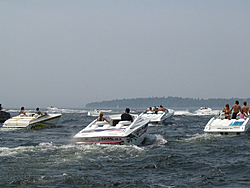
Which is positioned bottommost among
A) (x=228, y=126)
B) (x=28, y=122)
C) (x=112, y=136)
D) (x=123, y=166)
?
(x=28, y=122)

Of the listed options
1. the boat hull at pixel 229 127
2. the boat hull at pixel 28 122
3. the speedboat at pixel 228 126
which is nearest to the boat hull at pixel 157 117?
the boat hull at pixel 28 122

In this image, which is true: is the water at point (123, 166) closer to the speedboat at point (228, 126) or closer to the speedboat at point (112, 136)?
the speedboat at point (112, 136)

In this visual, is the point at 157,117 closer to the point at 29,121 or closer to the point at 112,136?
the point at 29,121

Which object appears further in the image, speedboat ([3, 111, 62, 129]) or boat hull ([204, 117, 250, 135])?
speedboat ([3, 111, 62, 129])

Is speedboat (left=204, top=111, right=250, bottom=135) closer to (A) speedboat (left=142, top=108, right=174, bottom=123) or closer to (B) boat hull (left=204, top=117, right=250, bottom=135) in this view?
(B) boat hull (left=204, top=117, right=250, bottom=135)

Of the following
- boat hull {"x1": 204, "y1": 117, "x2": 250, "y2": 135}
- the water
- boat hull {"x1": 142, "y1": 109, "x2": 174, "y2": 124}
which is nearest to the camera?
the water

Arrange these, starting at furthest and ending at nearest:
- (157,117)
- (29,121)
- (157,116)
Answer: (157,116) → (157,117) → (29,121)

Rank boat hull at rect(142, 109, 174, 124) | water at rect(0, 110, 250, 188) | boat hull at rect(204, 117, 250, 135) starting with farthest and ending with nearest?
boat hull at rect(142, 109, 174, 124) < boat hull at rect(204, 117, 250, 135) < water at rect(0, 110, 250, 188)

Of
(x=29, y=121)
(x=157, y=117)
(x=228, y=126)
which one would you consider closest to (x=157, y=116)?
(x=157, y=117)

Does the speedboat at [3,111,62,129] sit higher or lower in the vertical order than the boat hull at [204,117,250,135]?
lower

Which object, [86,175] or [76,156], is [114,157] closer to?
[76,156]

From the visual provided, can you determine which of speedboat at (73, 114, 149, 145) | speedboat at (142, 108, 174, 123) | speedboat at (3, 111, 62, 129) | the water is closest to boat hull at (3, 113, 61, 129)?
speedboat at (3, 111, 62, 129)

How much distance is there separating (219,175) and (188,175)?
0.80 metres

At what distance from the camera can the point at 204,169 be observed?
26.9ft
